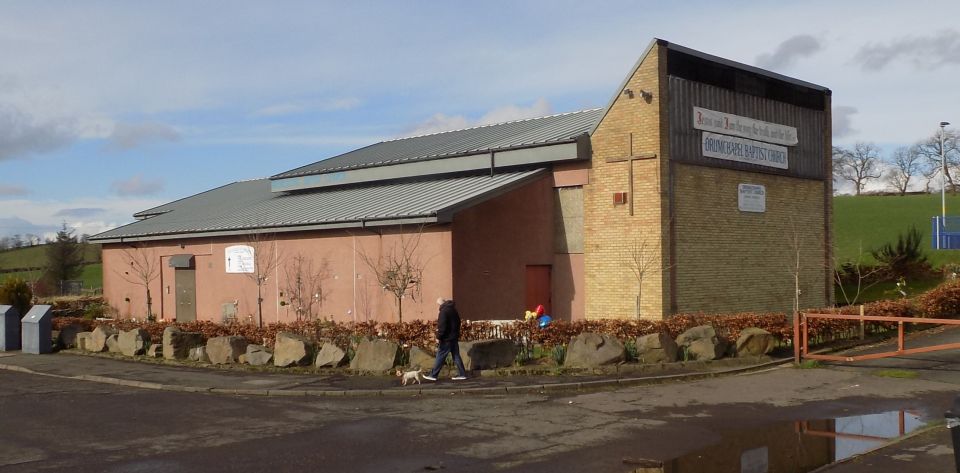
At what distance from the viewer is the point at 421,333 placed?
56.2 feet

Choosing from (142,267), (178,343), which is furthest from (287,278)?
(142,267)

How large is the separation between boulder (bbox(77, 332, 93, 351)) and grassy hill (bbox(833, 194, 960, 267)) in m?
34.6

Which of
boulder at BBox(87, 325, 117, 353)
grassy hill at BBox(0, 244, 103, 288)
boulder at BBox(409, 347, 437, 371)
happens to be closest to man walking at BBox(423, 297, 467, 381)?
boulder at BBox(409, 347, 437, 371)

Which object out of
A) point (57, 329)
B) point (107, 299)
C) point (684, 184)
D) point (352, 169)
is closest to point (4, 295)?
point (107, 299)

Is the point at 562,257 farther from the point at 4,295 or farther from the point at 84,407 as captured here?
the point at 4,295

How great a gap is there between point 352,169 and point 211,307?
6.51m

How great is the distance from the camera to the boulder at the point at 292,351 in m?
16.8

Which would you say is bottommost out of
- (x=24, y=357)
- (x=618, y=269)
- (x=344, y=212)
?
(x=24, y=357)

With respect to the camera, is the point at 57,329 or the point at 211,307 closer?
the point at 57,329

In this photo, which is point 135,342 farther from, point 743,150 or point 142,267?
point 743,150

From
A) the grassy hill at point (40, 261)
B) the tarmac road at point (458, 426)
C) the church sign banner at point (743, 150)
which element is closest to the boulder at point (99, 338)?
the tarmac road at point (458, 426)

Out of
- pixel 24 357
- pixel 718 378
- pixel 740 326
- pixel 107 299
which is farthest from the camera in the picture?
pixel 107 299

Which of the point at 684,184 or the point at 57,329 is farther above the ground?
the point at 684,184

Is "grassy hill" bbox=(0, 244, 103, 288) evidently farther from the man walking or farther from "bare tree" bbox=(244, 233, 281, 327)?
the man walking
